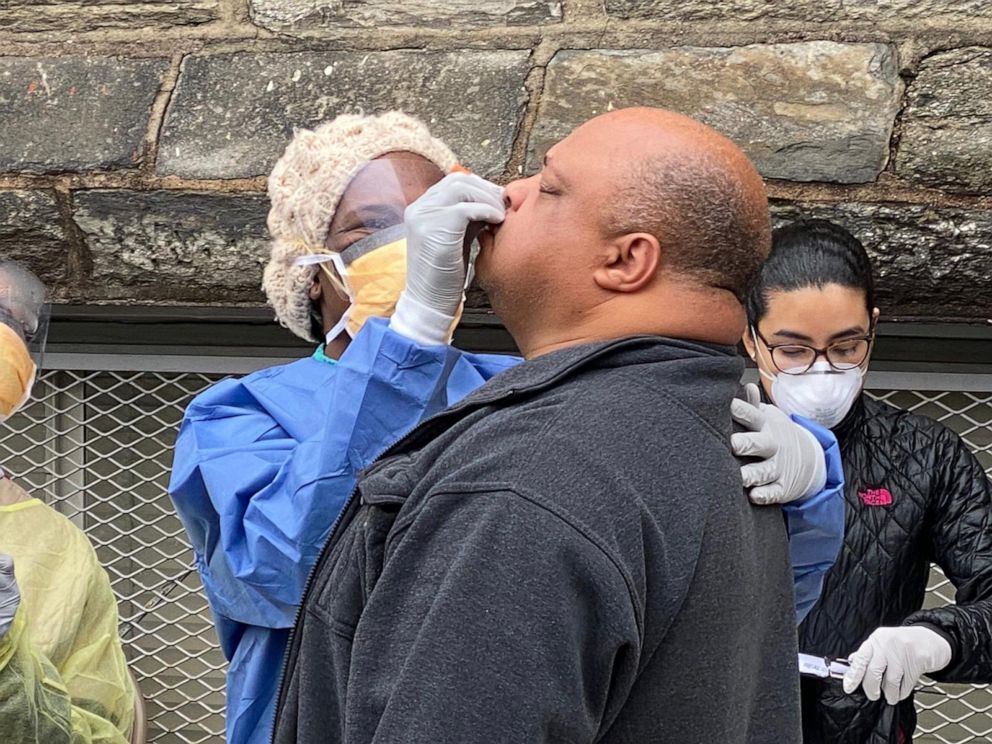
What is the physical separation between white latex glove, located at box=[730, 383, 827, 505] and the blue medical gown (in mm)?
475

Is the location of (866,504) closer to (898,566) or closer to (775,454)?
(898,566)

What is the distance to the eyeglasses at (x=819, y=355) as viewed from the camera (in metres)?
2.42

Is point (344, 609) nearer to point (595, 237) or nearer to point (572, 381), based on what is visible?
point (572, 381)

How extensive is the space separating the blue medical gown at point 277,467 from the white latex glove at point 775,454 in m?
0.47

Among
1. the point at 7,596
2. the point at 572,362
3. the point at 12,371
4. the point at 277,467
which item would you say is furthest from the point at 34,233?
the point at 572,362

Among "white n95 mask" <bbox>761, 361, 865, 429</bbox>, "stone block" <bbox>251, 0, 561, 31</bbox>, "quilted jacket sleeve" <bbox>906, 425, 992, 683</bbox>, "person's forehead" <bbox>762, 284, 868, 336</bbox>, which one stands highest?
"stone block" <bbox>251, 0, 561, 31</bbox>

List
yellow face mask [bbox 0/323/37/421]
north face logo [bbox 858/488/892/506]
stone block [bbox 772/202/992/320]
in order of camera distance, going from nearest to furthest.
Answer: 1. north face logo [bbox 858/488/892/506]
2. yellow face mask [bbox 0/323/37/421]
3. stone block [bbox 772/202/992/320]

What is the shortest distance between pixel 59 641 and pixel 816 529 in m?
1.45

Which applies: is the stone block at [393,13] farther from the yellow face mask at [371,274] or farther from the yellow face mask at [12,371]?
the yellow face mask at [371,274]

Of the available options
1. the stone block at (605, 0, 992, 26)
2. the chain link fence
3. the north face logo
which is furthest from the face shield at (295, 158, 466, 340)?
the chain link fence

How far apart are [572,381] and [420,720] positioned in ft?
1.13

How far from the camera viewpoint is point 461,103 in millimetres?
2963

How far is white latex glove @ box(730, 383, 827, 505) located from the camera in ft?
4.56

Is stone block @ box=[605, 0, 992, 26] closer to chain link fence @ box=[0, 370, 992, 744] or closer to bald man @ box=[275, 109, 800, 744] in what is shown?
chain link fence @ box=[0, 370, 992, 744]
